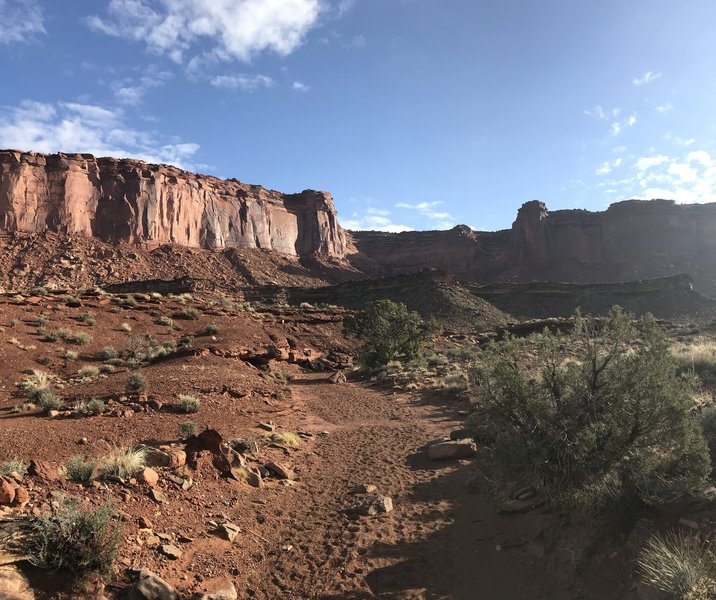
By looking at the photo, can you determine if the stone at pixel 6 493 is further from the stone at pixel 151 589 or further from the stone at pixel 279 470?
the stone at pixel 279 470

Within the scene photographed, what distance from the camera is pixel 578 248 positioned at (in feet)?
319

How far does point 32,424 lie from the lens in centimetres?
927

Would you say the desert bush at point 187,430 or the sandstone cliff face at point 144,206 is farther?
the sandstone cliff face at point 144,206

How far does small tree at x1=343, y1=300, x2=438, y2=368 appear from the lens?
25312 millimetres

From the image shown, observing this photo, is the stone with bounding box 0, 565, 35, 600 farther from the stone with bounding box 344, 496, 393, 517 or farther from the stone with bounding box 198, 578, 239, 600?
the stone with bounding box 344, 496, 393, 517

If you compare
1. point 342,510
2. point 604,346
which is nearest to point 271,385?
point 342,510

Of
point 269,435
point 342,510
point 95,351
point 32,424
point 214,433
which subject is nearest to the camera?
point 342,510

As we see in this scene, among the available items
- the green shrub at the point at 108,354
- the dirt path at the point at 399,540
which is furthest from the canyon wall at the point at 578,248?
the dirt path at the point at 399,540

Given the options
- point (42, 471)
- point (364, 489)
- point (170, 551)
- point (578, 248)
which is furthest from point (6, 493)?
point (578, 248)

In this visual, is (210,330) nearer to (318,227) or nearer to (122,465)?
(122,465)

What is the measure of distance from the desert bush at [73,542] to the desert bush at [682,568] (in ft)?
15.4

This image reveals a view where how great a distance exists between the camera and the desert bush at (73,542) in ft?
12.9

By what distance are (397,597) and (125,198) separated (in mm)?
78423

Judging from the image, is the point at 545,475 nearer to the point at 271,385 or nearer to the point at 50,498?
the point at 50,498
